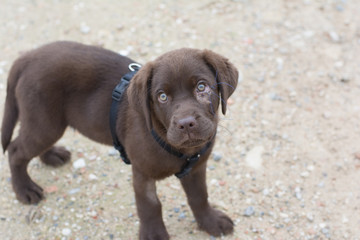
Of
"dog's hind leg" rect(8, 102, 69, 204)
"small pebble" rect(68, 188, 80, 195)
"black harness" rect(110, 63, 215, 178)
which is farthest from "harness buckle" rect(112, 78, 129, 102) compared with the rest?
"small pebble" rect(68, 188, 80, 195)

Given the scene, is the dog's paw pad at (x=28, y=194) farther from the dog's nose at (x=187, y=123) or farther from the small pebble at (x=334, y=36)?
the small pebble at (x=334, y=36)

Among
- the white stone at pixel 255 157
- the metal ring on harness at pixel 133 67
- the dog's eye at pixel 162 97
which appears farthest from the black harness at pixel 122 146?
the white stone at pixel 255 157

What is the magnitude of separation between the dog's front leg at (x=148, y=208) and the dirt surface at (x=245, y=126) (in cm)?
22

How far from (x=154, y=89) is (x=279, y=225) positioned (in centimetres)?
187

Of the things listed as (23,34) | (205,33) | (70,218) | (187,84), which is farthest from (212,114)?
(23,34)

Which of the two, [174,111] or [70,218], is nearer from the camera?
[174,111]

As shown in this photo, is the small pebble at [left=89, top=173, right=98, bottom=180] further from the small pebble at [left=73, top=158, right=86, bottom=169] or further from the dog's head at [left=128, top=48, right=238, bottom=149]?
the dog's head at [left=128, top=48, right=238, bottom=149]

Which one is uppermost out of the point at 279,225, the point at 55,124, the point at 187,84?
the point at 187,84

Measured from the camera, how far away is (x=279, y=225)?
4.10 meters

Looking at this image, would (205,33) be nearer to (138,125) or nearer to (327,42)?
(327,42)

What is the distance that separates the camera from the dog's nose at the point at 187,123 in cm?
294

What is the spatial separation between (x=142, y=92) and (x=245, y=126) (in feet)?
7.03

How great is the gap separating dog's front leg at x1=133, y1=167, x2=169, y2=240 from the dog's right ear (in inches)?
23.3

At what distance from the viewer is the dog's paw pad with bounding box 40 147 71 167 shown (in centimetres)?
468
